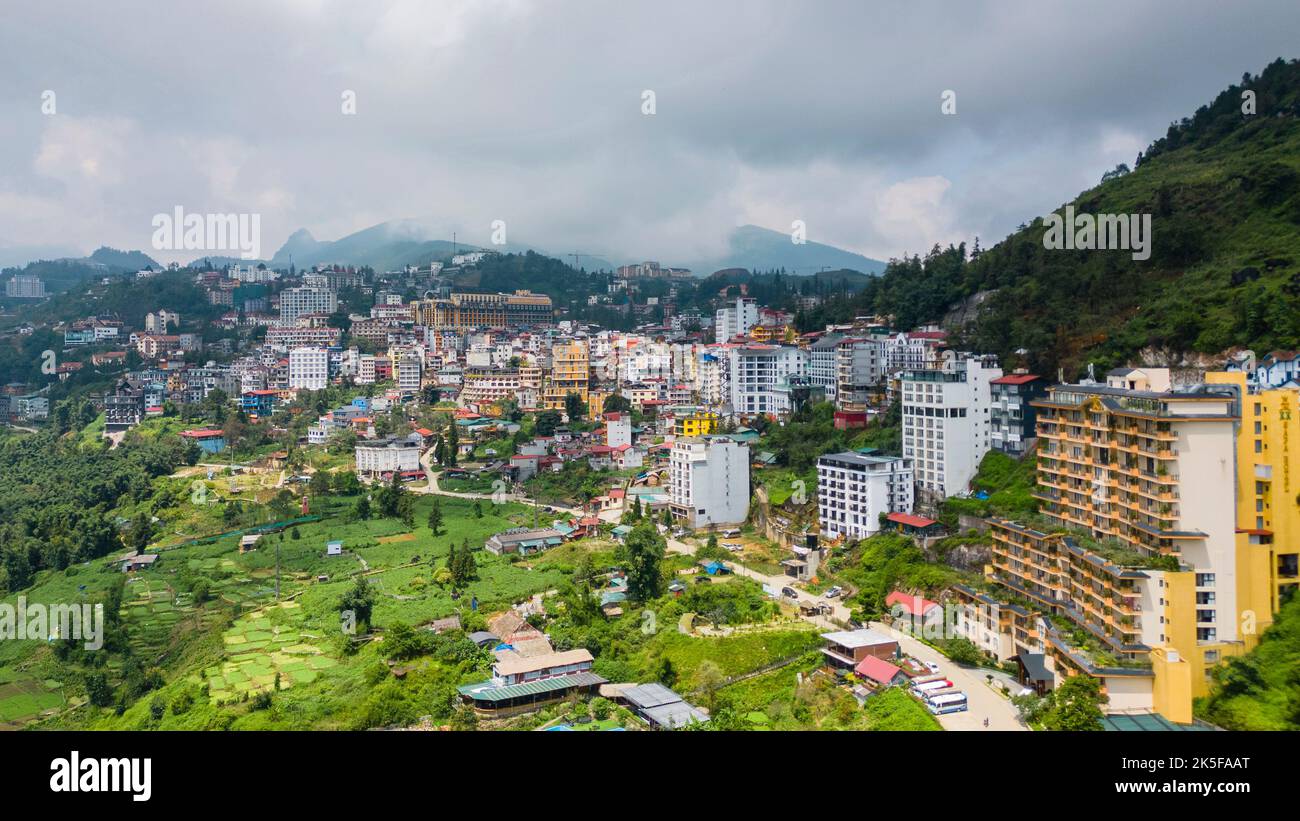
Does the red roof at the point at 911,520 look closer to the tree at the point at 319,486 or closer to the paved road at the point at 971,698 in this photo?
the paved road at the point at 971,698

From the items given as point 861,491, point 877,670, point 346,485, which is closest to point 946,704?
point 877,670

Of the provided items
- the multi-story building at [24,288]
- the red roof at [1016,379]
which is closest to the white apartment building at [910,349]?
the red roof at [1016,379]

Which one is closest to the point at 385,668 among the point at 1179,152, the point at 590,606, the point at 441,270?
the point at 590,606

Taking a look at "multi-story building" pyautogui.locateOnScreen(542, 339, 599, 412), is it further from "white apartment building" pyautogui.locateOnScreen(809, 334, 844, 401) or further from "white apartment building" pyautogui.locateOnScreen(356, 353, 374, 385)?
"white apartment building" pyautogui.locateOnScreen(356, 353, 374, 385)

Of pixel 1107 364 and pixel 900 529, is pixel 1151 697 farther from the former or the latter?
pixel 1107 364

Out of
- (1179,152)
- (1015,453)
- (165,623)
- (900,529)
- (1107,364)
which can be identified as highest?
(1179,152)

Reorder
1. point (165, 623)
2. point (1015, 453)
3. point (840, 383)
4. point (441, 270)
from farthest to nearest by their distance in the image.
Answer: point (441, 270), point (840, 383), point (1015, 453), point (165, 623)

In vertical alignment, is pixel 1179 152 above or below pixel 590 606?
above
